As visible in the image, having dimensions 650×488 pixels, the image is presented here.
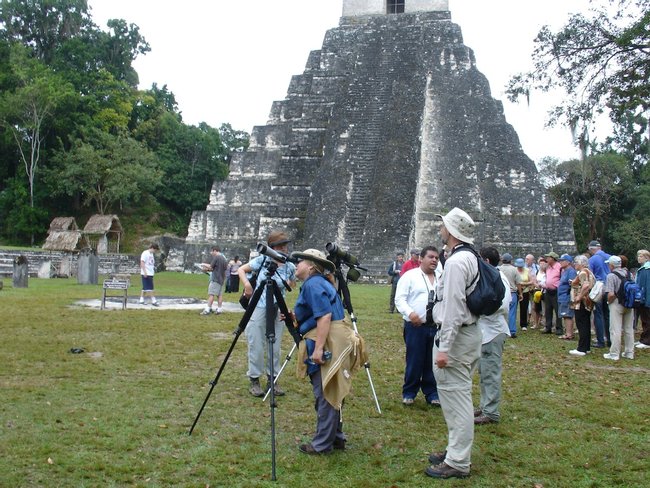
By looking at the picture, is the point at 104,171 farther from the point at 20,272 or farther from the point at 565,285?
the point at 565,285

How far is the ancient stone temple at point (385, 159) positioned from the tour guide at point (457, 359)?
59.2 feet

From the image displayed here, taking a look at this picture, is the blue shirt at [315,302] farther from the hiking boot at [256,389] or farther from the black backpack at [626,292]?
the black backpack at [626,292]

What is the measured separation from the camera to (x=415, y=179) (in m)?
24.8

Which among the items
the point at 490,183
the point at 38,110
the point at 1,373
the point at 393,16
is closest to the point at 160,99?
the point at 38,110

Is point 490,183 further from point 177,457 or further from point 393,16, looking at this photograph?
point 177,457

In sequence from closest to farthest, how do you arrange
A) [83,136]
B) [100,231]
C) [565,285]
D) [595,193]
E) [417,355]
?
[417,355], [565,285], [100,231], [83,136], [595,193]

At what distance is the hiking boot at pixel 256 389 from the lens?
669 cm

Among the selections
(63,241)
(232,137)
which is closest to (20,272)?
(63,241)

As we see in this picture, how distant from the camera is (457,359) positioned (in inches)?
181

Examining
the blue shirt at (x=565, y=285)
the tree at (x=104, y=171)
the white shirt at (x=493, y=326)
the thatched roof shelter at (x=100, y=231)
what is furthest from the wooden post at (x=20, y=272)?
the tree at (x=104, y=171)

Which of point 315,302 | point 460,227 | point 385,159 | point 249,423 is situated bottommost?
point 249,423

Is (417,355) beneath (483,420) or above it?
above

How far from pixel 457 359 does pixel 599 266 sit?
6.65m

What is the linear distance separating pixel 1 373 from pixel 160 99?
48.6 meters
